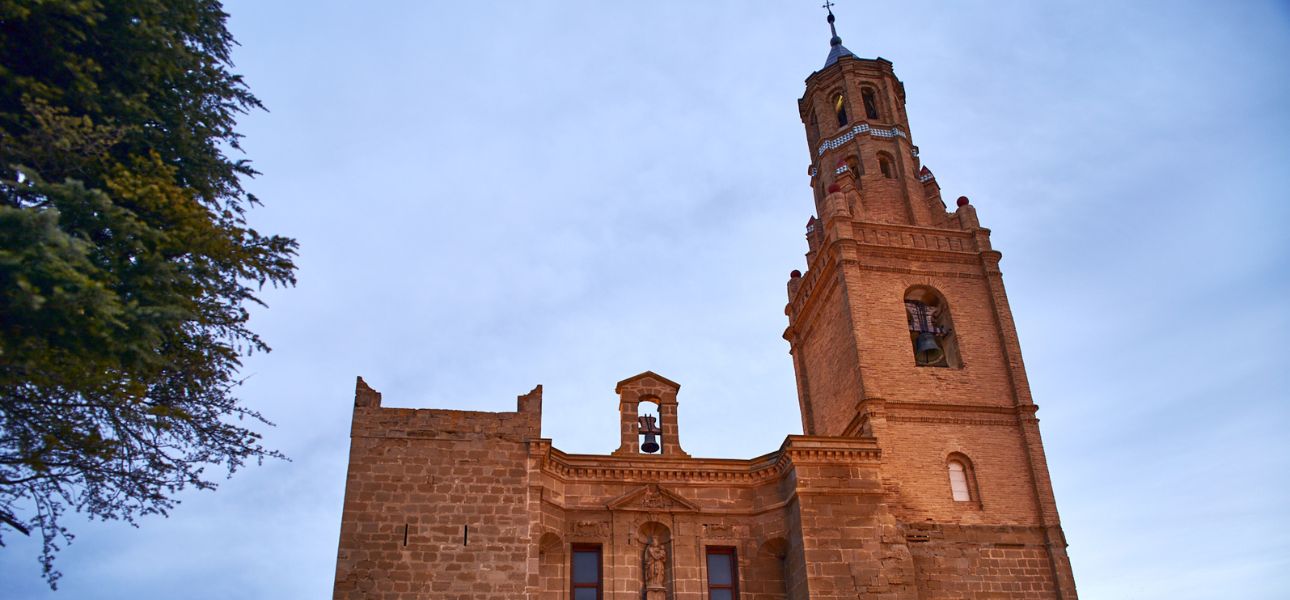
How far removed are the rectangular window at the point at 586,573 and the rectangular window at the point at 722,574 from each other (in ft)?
8.28

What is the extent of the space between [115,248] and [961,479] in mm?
19292

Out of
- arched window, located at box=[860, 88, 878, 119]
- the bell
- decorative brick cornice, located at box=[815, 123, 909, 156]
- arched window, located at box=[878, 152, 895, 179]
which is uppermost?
arched window, located at box=[860, 88, 878, 119]

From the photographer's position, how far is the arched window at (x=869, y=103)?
32375 millimetres

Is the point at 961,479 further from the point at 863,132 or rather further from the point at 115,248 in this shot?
the point at 115,248

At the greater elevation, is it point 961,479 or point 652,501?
point 961,479

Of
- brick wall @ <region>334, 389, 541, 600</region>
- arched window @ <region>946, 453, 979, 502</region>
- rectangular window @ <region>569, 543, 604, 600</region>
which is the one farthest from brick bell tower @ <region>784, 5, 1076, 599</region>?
brick wall @ <region>334, 389, 541, 600</region>

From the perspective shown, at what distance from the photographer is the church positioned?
766 inches

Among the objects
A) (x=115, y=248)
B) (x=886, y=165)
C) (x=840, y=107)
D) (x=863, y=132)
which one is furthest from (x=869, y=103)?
(x=115, y=248)

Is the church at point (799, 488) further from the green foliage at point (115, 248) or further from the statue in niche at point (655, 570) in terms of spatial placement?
the green foliage at point (115, 248)

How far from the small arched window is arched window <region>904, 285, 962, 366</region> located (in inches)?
319

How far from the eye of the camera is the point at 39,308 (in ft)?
37.3

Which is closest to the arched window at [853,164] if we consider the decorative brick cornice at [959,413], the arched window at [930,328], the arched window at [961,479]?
the arched window at [930,328]

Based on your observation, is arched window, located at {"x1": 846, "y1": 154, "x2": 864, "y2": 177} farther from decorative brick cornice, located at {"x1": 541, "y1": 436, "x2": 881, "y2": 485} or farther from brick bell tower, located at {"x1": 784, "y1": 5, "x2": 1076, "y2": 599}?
decorative brick cornice, located at {"x1": 541, "y1": 436, "x2": 881, "y2": 485}

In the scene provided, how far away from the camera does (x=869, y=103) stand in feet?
107
